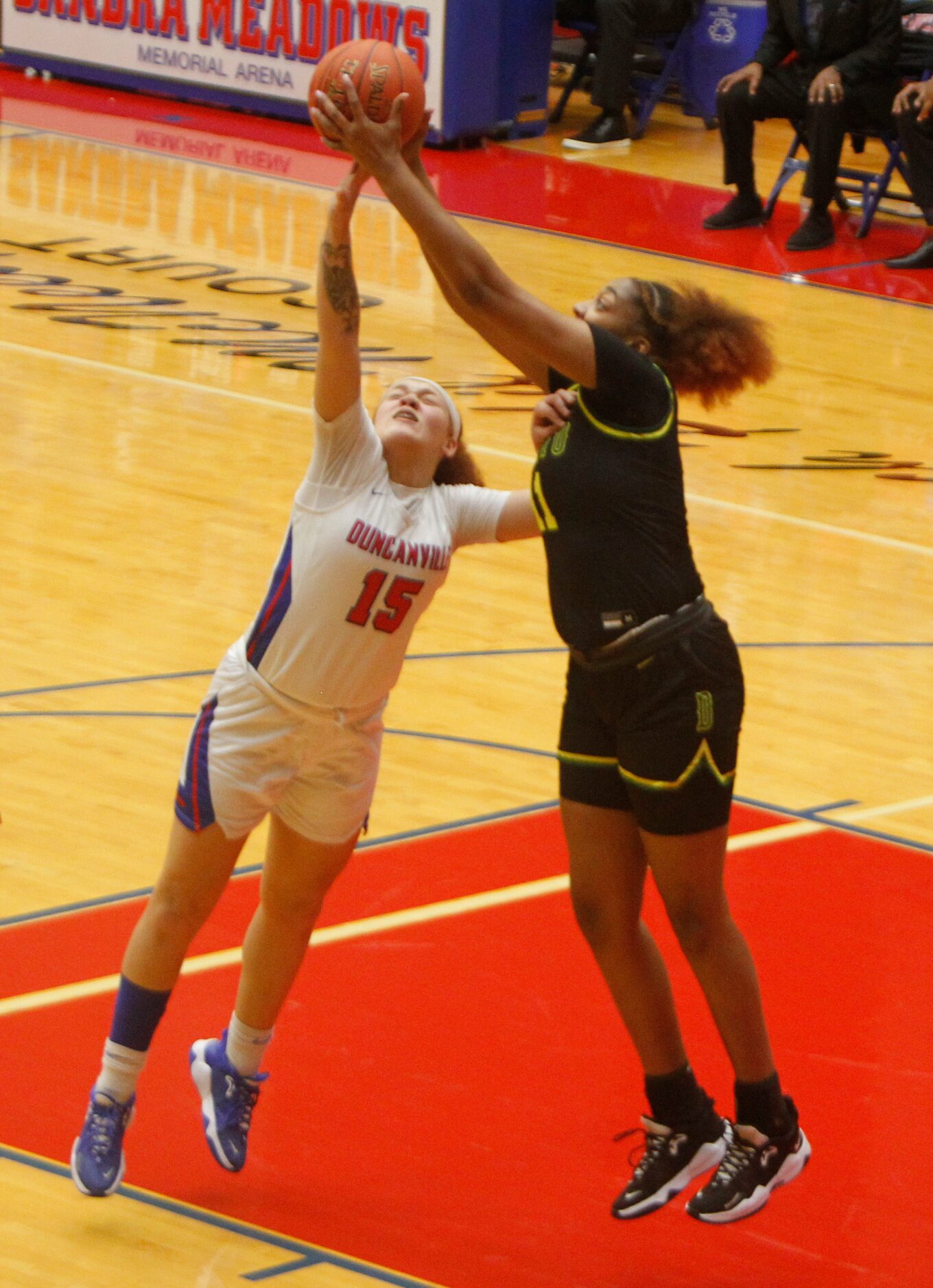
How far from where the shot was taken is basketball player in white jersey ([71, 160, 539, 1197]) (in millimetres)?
3250

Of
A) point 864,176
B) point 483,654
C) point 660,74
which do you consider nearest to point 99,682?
point 483,654

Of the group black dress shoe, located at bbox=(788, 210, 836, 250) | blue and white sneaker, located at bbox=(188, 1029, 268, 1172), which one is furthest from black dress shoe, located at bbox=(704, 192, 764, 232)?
blue and white sneaker, located at bbox=(188, 1029, 268, 1172)

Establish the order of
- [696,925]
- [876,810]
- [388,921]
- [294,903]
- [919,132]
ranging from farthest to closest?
1. [919,132]
2. [876,810]
3. [388,921]
4. [294,903]
5. [696,925]

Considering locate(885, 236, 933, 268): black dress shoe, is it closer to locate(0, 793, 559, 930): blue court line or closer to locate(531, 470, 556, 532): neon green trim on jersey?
locate(0, 793, 559, 930): blue court line

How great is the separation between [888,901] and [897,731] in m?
1.20

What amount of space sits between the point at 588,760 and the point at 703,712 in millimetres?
219

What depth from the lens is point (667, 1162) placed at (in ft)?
10.7

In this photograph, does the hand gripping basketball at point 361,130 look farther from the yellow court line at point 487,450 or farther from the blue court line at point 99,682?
the yellow court line at point 487,450

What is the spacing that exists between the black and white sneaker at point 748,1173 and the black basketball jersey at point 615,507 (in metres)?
0.89

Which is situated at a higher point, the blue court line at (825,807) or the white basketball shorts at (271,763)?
the white basketball shorts at (271,763)

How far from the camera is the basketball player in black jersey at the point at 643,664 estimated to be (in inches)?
116

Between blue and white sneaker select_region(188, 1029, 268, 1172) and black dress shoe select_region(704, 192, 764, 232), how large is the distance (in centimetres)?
1011

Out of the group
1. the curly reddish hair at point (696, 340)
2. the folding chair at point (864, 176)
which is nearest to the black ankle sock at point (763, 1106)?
the curly reddish hair at point (696, 340)

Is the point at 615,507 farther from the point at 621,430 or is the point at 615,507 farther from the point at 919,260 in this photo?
the point at 919,260
